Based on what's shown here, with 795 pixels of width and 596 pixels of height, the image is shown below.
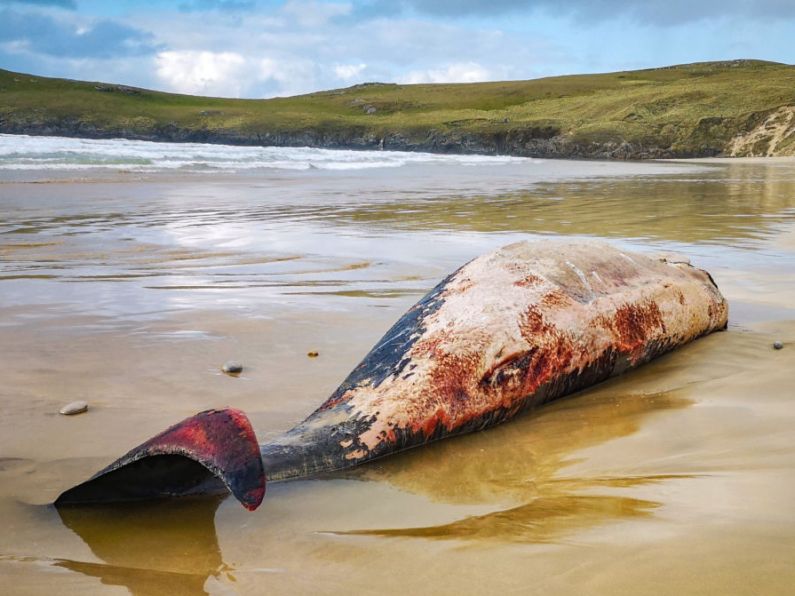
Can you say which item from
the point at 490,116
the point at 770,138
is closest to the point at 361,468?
the point at 770,138

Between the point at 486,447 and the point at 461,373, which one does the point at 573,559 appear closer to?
the point at 486,447

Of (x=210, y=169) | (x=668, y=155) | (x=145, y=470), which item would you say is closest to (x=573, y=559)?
(x=145, y=470)

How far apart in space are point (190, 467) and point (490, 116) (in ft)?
202

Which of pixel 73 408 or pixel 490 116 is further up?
pixel 490 116

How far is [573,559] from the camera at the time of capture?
6.03ft

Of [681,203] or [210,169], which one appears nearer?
[681,203]

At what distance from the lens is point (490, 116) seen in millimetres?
61375

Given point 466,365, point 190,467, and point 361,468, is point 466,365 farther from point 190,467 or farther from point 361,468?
point 190,467

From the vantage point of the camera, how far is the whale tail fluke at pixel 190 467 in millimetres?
1918

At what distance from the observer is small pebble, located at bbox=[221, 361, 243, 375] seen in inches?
143

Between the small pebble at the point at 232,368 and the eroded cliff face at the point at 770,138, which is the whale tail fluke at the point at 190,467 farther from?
the eroded cliff face at the point at 770,138

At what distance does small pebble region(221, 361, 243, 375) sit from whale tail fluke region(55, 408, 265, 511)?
1383 millimetres

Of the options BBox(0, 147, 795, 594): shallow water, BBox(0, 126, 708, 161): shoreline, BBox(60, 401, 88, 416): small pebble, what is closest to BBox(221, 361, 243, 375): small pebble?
BBox(0, 147, 795, 594): shallow water

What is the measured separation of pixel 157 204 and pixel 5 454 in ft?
33.5
